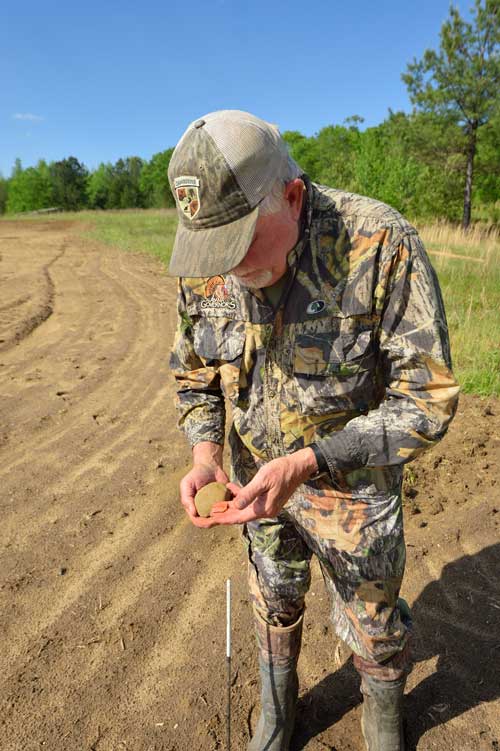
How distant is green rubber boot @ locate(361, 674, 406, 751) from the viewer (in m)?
1.84

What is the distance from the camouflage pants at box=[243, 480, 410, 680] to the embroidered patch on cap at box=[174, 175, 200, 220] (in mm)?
875

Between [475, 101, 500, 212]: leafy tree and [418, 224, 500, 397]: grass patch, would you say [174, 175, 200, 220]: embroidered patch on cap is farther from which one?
[475, 101, 500, 212]: leafy tree

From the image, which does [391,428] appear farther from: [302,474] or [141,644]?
[141,644]

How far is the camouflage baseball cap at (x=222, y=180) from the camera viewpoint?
4.16 feet

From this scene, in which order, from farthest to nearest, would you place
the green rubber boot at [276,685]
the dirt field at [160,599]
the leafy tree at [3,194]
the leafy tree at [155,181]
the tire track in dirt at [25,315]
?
the leafy tree at [3,194] → the leafy tree at [155,181] → the tire track in dirt at [25,315] → the dirt field at [160,599] → the green rubber boot at [276,685]

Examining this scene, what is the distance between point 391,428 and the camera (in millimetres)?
1443

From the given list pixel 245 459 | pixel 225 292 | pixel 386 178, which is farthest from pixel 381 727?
pixel 386 178

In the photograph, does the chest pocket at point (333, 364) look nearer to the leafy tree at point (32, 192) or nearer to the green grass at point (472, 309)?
the green grass at point (472, 309)

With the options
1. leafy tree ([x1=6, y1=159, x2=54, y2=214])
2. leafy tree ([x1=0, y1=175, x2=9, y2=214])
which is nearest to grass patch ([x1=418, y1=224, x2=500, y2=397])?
leafy tree ([x1=6, y1=159, x2=54, y2=214])

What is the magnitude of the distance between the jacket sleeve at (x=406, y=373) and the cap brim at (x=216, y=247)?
367 mm

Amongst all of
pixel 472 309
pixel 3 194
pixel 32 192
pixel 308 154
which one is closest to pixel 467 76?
pixel 472 309

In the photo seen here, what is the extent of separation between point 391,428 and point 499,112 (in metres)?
24.3

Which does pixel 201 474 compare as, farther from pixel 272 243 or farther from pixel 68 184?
pixel 68 184

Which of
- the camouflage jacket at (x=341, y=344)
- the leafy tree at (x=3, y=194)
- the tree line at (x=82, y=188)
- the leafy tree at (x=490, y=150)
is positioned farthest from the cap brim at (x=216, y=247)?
the leafy tree at (x=3, y=194)
